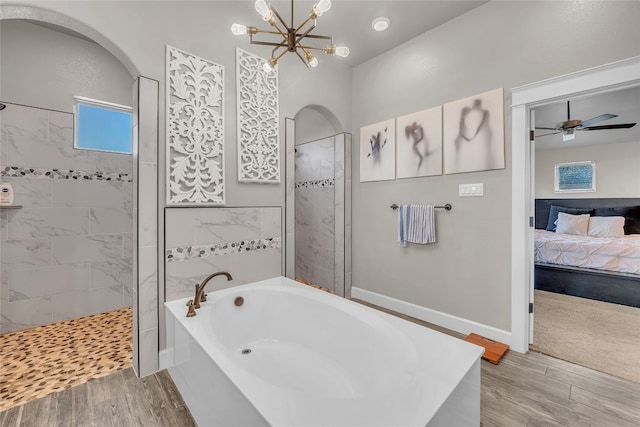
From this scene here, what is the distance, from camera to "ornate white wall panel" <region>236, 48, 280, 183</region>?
7.55 ft

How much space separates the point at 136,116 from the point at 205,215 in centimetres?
81

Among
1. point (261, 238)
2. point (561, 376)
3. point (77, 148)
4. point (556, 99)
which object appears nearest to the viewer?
point (561, 376)

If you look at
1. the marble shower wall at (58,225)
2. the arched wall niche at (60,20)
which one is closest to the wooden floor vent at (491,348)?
the arched wall niche at (60,20)

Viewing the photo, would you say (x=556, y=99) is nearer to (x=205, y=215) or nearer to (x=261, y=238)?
(x=261, y=238)

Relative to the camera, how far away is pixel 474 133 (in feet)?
7.55

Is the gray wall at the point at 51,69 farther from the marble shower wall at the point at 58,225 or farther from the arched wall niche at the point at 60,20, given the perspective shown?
the arched wall niche at the point at 60,20

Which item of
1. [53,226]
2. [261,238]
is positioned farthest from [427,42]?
[53,226]

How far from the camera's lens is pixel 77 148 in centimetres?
263

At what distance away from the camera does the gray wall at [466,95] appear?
1.86 metres

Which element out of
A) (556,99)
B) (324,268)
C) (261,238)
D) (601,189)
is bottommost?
(324,268)

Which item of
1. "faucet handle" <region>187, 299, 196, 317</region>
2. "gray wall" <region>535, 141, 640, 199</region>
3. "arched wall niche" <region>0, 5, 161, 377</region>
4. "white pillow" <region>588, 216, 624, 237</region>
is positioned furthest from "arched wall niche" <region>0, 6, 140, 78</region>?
"gray wall" <region>535, 141, 640, 199</region>

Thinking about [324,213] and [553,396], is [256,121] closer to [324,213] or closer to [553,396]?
[324,213]

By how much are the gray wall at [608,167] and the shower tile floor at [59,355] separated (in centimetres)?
757

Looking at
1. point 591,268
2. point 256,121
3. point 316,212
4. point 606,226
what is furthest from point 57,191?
point 606,226
